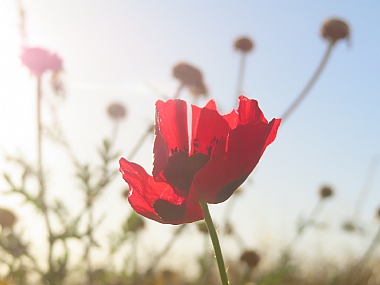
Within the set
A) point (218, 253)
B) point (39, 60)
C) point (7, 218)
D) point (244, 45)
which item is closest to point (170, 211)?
point (218, 253)

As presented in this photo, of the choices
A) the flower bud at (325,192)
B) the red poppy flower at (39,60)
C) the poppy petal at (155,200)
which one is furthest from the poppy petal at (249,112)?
the flower bud at (325,192)

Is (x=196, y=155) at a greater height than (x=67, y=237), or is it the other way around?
(x=67, y=237)

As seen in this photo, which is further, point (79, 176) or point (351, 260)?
point (351, 260)

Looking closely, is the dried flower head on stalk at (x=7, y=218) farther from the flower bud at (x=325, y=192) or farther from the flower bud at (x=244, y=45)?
the flower bud at (x=325, y=192)

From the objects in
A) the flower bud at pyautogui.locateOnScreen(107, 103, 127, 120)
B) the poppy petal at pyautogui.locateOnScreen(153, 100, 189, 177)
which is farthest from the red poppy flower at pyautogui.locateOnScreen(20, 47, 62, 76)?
the poppy petal at pyautogui.locateOnScreen(153, 100, 189, 177)

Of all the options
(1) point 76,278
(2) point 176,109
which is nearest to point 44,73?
(1) point 76,278

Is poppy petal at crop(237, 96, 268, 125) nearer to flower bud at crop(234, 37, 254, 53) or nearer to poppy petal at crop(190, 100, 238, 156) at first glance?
poppy petal at crop(190, 100, 238, 156)

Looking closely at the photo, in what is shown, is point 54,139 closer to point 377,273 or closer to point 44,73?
point 44,73
